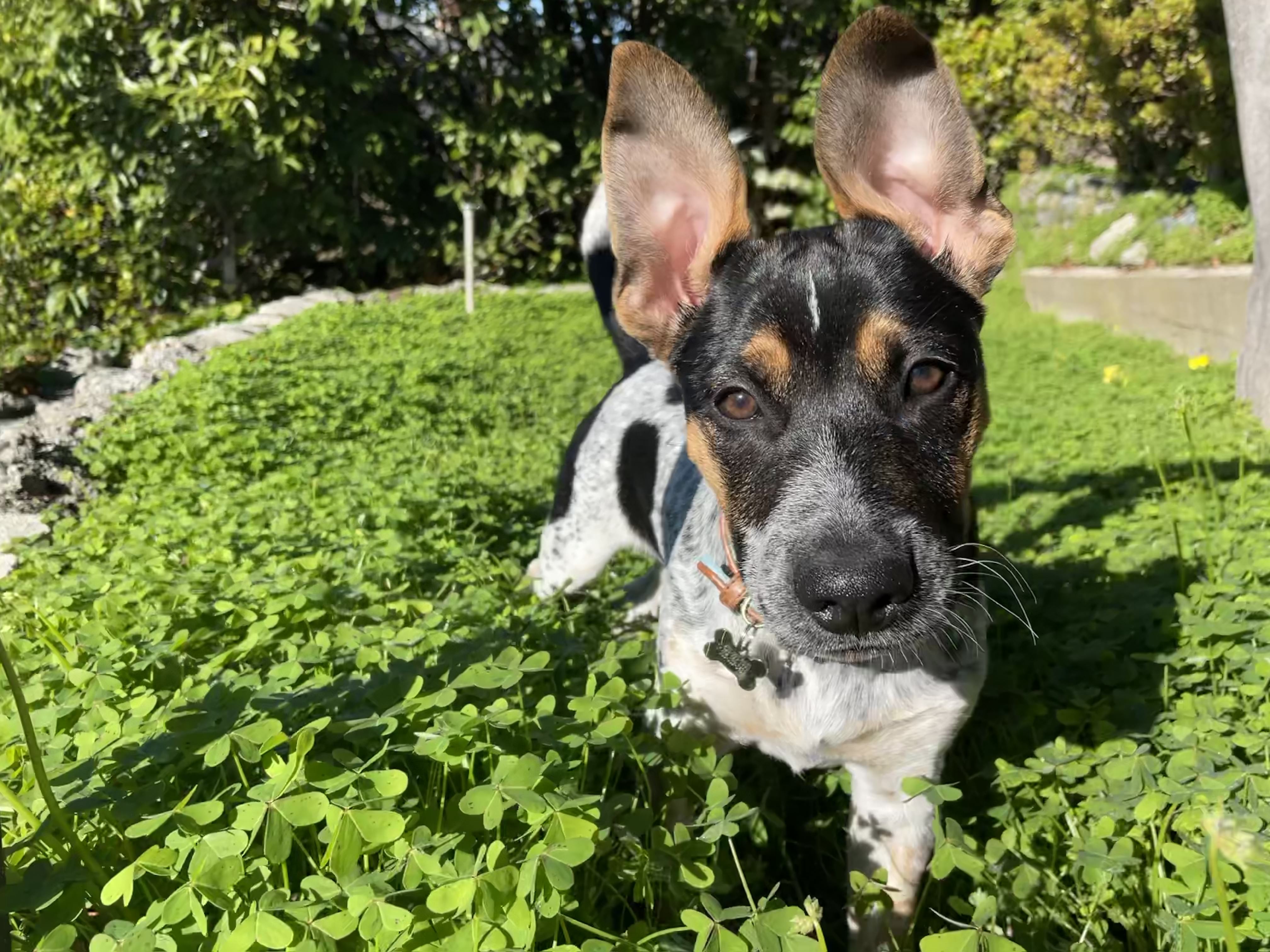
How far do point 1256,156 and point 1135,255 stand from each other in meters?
6.75

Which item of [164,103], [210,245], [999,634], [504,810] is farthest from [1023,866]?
[210,245]

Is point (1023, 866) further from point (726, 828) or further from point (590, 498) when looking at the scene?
point (590, 498)

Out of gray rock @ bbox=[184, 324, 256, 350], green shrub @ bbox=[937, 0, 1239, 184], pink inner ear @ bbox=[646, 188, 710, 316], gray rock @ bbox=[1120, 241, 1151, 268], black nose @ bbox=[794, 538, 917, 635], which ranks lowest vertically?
A: gray rock @ bbox=[1120, 241, 1151, 268]

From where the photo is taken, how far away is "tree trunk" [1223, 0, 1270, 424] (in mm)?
6000

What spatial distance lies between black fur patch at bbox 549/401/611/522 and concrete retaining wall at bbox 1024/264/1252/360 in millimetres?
6425

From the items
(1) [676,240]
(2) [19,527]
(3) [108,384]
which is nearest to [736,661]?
(1) [676,240]

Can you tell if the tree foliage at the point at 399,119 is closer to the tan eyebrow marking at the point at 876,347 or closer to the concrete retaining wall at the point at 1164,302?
the concrete retaining wall at the point at 1164,302

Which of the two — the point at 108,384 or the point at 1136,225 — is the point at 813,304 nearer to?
the point at 108,384

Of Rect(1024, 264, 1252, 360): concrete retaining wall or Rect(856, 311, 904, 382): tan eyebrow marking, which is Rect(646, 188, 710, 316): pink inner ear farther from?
Rect(1024, 264, 1252, 360): concrete retaining wall

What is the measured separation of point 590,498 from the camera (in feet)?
14.2

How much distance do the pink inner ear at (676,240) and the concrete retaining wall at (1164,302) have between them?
274 inches

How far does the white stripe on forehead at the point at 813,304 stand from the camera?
243 centimetres

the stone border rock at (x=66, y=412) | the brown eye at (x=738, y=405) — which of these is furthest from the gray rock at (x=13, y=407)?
the brown eye at (x=738, y=405)

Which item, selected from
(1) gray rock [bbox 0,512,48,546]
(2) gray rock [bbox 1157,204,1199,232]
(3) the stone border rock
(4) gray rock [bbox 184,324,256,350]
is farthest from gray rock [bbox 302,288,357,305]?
(2) gray rock [bbox 1157,204,1199,232]
